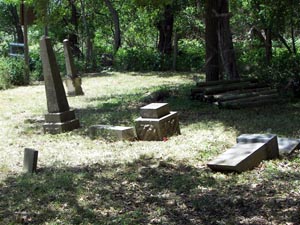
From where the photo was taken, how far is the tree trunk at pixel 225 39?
12.2m

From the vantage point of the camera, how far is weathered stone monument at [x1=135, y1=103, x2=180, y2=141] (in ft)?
26.0

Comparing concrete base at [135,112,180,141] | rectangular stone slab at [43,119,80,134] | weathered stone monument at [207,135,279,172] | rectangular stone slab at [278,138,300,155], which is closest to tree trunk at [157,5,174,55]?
rectangular stone slab at [43,119,80,134]

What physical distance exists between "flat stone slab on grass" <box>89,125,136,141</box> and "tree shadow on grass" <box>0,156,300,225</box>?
1516 mm

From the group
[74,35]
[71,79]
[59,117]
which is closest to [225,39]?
[71,79]

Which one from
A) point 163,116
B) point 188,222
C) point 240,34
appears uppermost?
point 240,34

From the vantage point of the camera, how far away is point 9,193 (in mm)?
5543

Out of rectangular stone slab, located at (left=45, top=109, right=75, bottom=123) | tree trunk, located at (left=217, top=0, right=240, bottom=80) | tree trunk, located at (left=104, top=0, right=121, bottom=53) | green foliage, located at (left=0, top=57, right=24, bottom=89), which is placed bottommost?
rectangular stone slab, located at (left=45, top=109, right=75, bottom=123)

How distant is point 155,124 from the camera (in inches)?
311

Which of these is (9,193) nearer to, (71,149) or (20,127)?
(71,149)

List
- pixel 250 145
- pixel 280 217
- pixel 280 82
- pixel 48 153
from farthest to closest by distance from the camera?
pixel 280 82 → pixel 48 153 → pixel 250 145 → pixel 280 217

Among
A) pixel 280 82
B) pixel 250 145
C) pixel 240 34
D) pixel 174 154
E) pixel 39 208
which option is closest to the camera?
pixel 39 208

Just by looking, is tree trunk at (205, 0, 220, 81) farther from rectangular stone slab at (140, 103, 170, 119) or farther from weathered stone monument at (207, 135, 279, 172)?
weathered stone monument at (207, 135, 279, 172)

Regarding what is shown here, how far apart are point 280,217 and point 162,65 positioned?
1770 centimetres

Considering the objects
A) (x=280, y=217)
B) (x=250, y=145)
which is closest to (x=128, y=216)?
(x=280, y=217)
